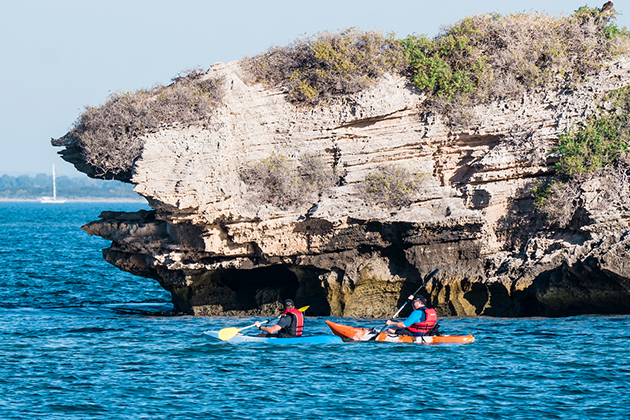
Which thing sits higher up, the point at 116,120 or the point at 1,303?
the point at 116,120

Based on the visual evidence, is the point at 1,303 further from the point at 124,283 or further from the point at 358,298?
the point at 358,298

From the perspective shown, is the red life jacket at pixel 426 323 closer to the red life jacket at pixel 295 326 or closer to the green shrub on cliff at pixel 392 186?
the red life jacket at pixel 295 326

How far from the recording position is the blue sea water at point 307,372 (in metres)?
13.1

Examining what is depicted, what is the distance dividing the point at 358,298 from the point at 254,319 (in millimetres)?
3394

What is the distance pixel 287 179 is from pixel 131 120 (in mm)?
5558

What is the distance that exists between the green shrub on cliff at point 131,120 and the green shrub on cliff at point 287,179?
2553mm

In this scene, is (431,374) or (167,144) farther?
(167,144)

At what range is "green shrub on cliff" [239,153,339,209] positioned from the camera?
21812 millimetres

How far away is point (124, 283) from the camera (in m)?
38.0

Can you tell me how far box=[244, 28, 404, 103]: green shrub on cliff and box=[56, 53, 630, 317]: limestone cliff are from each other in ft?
1.49

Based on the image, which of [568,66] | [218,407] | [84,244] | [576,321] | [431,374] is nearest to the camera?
[218,407]

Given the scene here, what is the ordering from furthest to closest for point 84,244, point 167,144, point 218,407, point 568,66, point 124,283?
point 84,244
point 124,283
point 568,66
point 167,144
point 218,407

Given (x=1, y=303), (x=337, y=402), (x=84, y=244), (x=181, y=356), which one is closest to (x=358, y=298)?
(x=181, y=356)

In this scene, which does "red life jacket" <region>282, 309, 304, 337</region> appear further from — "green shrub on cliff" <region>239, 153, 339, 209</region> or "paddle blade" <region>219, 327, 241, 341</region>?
"green shrub on cliff" <region>239, 153, 339, 209</region>
